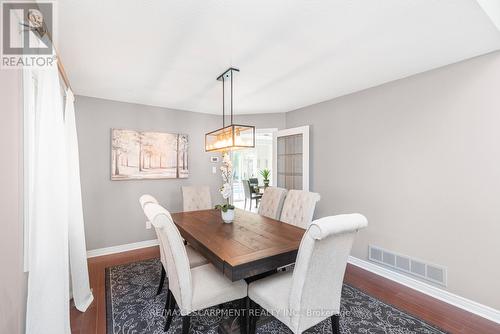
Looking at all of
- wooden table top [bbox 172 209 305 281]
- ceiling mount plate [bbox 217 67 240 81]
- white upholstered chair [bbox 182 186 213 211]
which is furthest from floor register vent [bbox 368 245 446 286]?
ceiling mount plate [bbox 217 67 240 81]

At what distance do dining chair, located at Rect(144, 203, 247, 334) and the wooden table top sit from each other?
0.19 m

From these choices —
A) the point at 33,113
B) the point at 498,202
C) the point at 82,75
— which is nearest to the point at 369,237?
the point at 498,202

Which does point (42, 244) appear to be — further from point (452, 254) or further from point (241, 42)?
point (452, 254)

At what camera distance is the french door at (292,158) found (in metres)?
3.79

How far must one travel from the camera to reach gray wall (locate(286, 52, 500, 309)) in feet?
6.91

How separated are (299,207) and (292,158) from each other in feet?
5.15

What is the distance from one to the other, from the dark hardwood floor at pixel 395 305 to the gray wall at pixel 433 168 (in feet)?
0.77

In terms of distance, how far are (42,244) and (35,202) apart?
26 cm

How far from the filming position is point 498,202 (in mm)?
2041

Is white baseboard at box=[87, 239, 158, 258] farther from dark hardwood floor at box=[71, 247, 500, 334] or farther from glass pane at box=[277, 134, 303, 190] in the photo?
glass pane at box=[277, 134, 303, 190]

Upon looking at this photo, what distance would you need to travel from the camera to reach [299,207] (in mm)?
2684

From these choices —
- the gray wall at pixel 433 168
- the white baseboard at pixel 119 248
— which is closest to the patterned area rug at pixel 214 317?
the gray wall at pixel 433 168

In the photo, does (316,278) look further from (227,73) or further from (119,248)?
(119,248)
